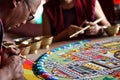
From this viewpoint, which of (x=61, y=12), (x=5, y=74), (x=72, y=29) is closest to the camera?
(x=5, y=74)

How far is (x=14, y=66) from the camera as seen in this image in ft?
4.74

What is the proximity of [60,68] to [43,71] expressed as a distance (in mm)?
111

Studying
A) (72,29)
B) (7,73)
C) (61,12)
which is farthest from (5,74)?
(61,12)

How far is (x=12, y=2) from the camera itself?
1.23 m

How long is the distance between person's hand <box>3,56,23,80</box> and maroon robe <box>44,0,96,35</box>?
1.55 m

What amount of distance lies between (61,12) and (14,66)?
5.34ft

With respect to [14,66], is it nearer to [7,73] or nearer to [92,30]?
[7,73]

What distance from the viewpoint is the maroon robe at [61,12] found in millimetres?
2957

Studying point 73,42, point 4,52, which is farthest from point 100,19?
point 4,52

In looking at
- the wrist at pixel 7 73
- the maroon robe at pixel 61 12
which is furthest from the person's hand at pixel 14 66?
the maroon robe at pixel 61 12

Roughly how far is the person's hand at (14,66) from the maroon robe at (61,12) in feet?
5.07

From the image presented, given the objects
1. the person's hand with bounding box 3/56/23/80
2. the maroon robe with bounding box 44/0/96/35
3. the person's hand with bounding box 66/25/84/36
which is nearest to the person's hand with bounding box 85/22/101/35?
the person's hand with bounding box 66/25/84/36

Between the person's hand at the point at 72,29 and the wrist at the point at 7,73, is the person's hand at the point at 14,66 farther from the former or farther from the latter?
the person's hand at the point at 72,29

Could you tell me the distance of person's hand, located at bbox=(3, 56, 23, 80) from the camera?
1.44 m
